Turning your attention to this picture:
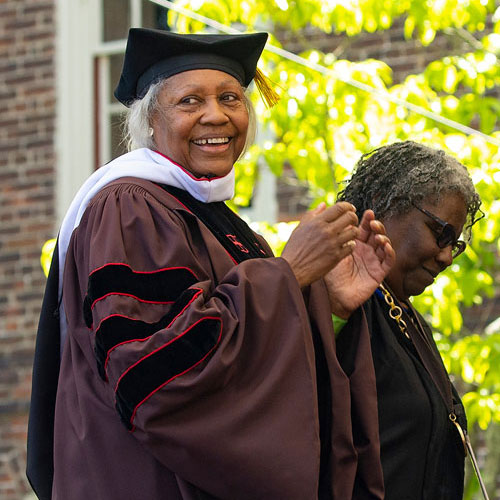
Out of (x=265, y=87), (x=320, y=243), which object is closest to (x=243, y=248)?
(x=320, y=243)

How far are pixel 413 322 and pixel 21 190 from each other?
509 centimetres

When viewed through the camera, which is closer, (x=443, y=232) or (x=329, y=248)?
(x=329, y=248)

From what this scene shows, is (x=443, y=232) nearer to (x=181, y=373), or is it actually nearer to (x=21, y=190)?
(x=181, y=373)

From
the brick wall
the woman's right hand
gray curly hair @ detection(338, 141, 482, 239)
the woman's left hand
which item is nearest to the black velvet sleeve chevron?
the woman's right hand

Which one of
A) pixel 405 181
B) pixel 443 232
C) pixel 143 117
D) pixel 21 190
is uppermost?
pixel 143 117

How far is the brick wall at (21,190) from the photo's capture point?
8.19 m

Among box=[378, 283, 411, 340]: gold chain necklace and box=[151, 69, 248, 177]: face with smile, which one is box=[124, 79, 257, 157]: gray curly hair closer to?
box=[151, 69, 248, 177]: face with smile

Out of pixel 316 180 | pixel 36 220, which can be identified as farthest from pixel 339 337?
pixel 36 220

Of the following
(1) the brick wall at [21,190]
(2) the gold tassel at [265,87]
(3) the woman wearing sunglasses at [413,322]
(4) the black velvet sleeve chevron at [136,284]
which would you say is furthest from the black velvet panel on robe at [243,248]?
(1) the brick wall at [21,190]

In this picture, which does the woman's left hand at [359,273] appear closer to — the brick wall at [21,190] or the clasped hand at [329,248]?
the clasped hand at [329,248]

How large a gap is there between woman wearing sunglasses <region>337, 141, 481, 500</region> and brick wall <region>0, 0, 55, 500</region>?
4695 mm

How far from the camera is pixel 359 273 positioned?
3350 millimetres

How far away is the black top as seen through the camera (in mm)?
3404

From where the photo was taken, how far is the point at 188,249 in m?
2.96
